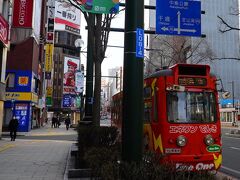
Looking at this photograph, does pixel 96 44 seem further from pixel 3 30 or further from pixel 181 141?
pixel 3 30

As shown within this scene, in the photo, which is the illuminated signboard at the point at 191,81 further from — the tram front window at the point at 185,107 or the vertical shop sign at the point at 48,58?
the vertical shop sign at the point at 48,58

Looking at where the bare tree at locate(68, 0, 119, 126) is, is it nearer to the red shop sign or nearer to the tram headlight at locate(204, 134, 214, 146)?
the tram headlight at locate(204, 134, 214, 146)

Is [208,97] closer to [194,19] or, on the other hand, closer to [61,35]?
[194,19]

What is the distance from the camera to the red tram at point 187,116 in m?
10.2

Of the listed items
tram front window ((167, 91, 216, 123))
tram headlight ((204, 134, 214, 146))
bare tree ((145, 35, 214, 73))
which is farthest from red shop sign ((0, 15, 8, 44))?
tram headlight ((204, 134, 214, 146))


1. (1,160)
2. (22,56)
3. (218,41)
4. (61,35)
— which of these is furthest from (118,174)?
(61,35)

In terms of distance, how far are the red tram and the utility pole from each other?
4.61 m

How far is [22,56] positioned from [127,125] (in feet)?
123

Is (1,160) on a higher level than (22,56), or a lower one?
lower

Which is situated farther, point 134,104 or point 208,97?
point 208,97

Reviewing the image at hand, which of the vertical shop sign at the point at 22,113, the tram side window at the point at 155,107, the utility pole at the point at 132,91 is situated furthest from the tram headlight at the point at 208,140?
the vertical shop sign at the point at 22,113

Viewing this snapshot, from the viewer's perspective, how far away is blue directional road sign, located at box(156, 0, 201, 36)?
16609 millimetres

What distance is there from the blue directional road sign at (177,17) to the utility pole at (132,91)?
11091 millimetres

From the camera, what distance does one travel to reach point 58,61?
12644 centimetres
